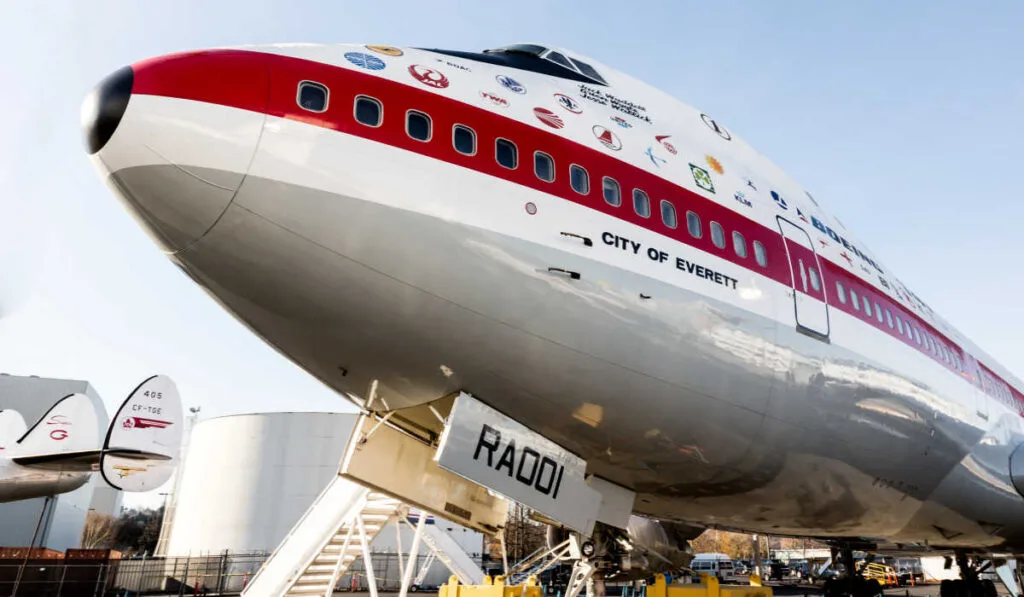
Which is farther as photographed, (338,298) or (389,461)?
(389,461)

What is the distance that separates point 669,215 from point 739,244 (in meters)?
0.97

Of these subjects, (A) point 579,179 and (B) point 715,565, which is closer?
(A) point 579,179

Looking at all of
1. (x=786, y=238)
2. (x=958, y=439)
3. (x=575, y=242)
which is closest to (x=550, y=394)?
(x=575, y=242)

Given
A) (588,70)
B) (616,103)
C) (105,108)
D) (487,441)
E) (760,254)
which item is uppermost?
(588,70)

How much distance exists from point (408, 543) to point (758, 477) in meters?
28.4

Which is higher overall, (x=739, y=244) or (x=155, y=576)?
(x=739, y=244)

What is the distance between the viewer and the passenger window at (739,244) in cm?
640

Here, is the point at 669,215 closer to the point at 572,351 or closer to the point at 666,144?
the point at 666,144

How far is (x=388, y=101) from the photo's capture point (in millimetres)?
4855

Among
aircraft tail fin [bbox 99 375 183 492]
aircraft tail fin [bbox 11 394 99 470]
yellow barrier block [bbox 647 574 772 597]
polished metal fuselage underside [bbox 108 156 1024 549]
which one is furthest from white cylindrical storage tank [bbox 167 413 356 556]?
polished metal fuselage underside [bbox 108 156 1024 549]

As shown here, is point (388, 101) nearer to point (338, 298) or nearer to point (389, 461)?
point (338, 298)

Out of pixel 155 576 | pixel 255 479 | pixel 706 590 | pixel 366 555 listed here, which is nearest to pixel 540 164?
pixel 366 555

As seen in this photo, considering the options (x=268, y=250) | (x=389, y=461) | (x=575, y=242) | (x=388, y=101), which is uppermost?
(x=388, y=101)

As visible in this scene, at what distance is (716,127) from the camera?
8070 millimetres
